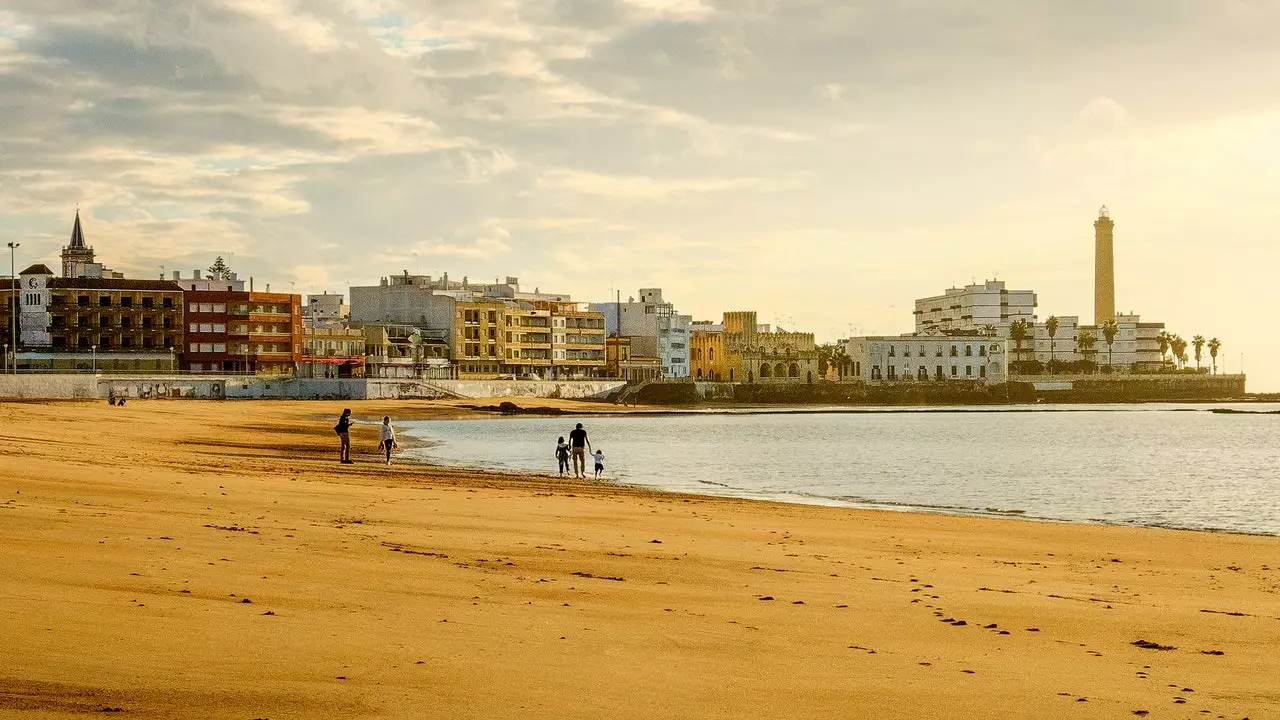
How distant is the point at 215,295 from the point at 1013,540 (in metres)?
125

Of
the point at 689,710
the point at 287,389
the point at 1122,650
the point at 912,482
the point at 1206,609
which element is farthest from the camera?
the point at 287,389

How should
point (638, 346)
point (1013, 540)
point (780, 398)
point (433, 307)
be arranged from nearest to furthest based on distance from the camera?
point (1013, 540), point (433, 307), point (780, 398), point (638, 346)

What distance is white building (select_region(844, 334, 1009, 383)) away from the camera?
196m

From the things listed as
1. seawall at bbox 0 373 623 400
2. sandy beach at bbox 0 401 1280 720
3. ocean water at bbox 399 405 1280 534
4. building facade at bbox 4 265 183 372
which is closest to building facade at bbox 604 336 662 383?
seawall at bbox 0 373 623 400

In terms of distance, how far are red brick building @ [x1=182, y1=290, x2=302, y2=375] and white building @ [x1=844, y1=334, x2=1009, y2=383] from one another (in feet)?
317

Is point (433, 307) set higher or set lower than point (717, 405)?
higher

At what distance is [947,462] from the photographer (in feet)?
193

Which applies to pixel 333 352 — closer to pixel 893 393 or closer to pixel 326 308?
pixel 326 308

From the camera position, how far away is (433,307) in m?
167

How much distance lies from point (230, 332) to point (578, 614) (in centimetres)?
13169

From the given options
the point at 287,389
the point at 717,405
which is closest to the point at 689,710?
the point at 287,389

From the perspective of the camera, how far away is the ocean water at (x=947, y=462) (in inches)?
1451

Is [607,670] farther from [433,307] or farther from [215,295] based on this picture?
[433,307]

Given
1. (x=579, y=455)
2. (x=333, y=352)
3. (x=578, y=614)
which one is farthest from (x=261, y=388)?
(x=578, y=614)
